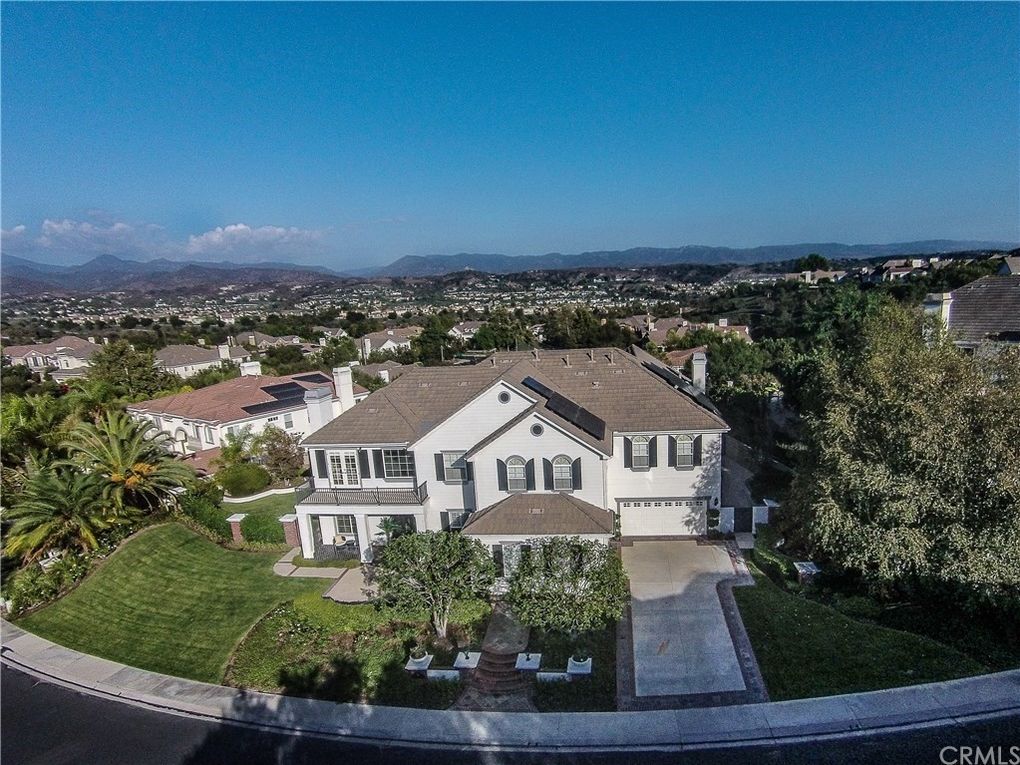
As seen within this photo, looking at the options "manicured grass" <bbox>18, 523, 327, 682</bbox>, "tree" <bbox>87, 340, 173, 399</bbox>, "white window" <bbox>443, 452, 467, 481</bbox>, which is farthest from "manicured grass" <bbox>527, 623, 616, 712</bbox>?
"tree" <bbox>87, 340, 173, 399</bbox>

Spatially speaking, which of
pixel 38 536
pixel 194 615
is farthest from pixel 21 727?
pixel 38 536

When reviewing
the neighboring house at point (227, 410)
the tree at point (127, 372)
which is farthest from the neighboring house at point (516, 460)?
the tree at point (127, 372)

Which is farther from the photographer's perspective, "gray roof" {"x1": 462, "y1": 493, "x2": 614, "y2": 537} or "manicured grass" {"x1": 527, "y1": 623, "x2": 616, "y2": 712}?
"gray roof" {"x1": 462, "y1": 493, "x2": 614, "y2": 537}

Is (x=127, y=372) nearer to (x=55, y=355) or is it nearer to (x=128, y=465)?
(x=128, y=465)

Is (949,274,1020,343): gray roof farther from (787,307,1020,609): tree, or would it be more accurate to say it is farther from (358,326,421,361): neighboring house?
(358,326,421,361): neighboring house

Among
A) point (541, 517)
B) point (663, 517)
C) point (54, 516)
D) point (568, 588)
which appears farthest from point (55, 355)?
point (568, 588)

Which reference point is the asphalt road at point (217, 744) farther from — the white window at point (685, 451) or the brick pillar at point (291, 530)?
the white window at point (685, 451)
